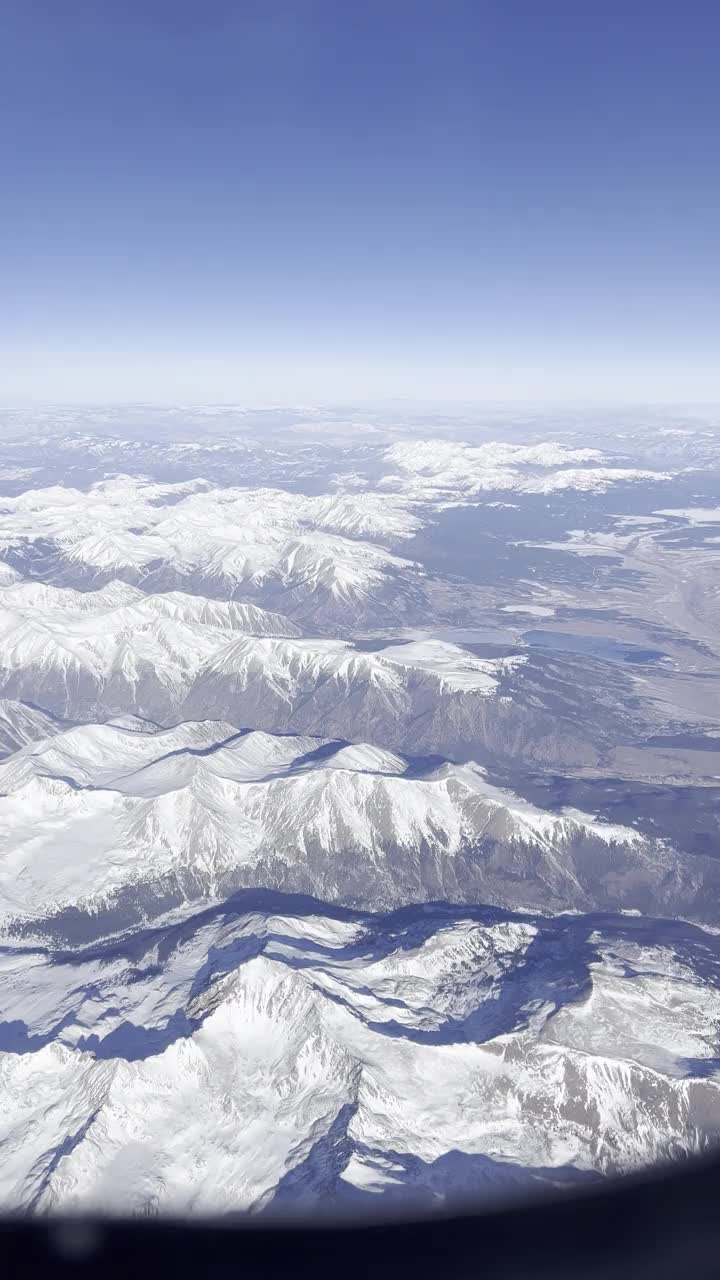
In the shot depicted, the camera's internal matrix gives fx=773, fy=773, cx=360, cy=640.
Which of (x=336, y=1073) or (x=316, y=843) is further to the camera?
(x=316, y=843)

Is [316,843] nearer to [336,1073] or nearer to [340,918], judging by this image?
[340,918]

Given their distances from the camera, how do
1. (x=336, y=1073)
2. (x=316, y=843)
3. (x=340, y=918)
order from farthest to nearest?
(x=316, y=843), (x=340, y=918), (x=336, y=1073)

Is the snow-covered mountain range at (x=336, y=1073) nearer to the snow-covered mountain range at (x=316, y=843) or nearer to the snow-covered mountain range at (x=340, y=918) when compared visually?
the snow-covered mountain range at (x=340, y=918)

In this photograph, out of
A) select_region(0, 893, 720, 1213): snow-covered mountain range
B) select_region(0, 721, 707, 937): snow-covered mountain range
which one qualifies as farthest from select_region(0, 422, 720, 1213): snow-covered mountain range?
select_region(0, 721, 707, 937): snow-covered mountain range

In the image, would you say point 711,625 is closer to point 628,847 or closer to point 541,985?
point 628,847

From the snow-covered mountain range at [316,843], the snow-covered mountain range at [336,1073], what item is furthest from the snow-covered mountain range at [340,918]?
the snow-covered mountain range at [316,843]

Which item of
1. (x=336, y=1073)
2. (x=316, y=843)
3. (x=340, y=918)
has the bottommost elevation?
(x=340, y=918)

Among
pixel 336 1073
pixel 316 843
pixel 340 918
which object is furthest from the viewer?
pixel 316 843

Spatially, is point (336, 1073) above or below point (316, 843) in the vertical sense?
above

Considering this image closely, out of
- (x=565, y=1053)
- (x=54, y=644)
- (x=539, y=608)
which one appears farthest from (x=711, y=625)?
(x=565, y=1053)

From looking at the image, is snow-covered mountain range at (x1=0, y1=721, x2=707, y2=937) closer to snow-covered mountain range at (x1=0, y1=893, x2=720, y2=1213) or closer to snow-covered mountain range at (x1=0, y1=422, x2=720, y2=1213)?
snow-covered mountain range at (x1=0, y1=422, x2=720, y2=1213)

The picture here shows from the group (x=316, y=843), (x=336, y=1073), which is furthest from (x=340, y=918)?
(x=336, y=1073)
